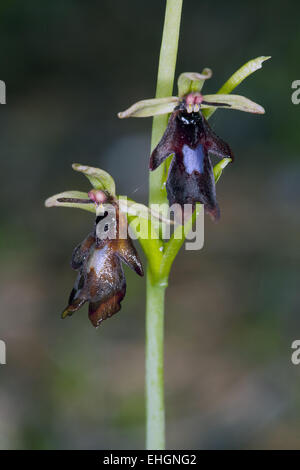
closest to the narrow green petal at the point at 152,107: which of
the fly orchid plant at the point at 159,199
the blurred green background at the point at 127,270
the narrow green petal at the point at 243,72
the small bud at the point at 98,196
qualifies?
the fly orchid plant at the point at 159,199

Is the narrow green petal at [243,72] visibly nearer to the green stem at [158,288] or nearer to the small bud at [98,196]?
the green stem at [158,288]

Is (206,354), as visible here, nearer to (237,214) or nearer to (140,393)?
(140,393)

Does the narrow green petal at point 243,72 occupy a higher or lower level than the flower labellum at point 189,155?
higher

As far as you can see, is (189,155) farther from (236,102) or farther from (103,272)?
(103,272)

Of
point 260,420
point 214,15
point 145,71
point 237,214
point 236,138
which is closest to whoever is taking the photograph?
point 260,420

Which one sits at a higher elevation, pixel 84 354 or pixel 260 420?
pixel 84 354

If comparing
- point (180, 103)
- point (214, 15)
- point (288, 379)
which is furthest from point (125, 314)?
point (214, 15)
